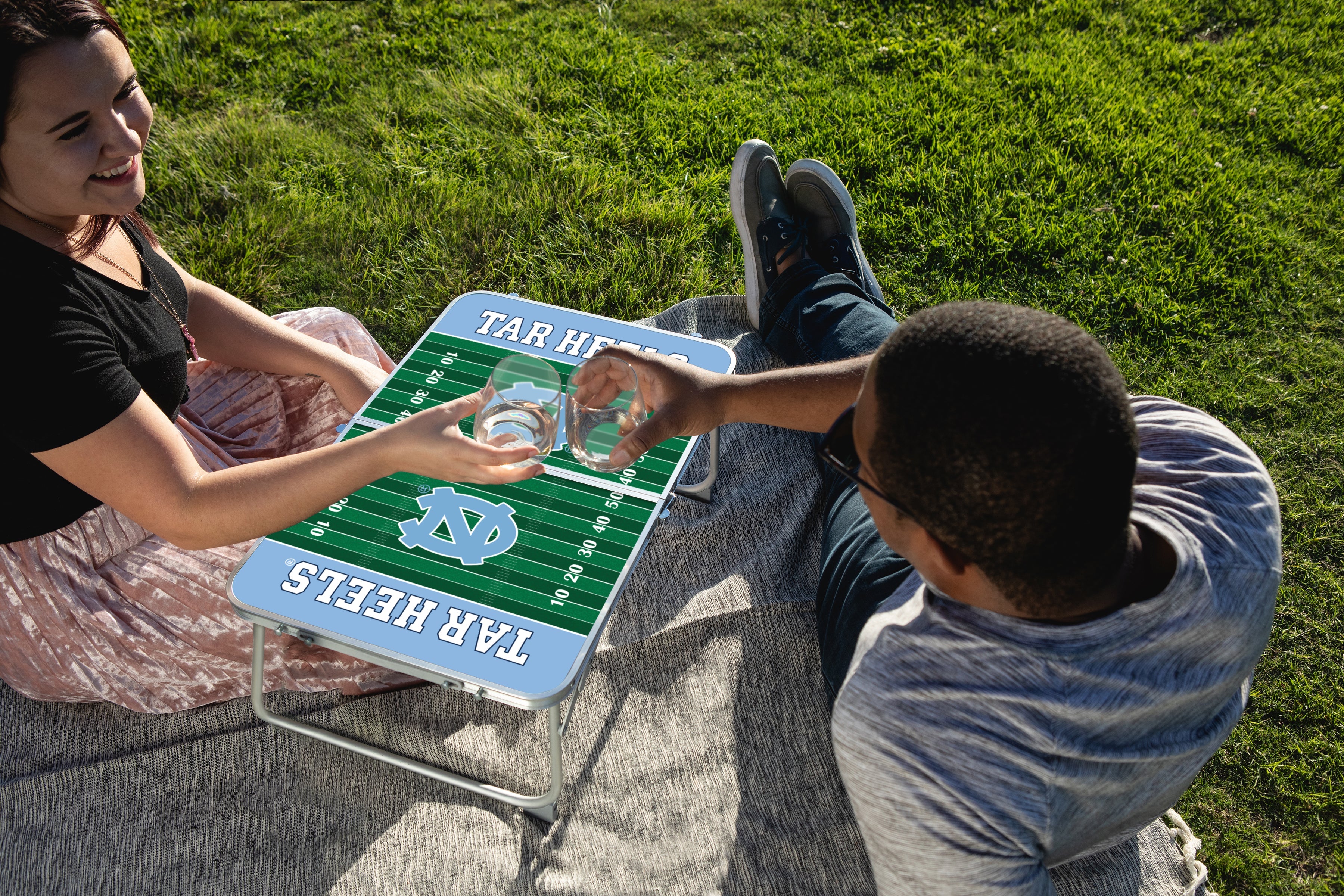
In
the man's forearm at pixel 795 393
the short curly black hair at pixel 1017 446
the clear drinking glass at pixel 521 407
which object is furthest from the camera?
the man's forearm at pixel 795 393

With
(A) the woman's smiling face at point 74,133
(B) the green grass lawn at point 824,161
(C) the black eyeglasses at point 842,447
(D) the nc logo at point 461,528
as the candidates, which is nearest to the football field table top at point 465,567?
(D) the nc logo at point 461,528

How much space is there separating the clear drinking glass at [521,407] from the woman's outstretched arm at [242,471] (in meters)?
0.09

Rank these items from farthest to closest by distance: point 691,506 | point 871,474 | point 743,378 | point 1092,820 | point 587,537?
point 691,506, point 743,378, point 587,537, point 1092,820, point 871,474

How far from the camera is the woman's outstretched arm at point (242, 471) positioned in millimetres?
2395

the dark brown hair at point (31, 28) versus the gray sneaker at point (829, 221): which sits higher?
the dark brown hair at point (31, 28)

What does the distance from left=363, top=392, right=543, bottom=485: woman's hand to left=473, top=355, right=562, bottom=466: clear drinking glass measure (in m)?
0.10

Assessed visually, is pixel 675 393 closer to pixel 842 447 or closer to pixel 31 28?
pixel 842 447

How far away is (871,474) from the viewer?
195 cm

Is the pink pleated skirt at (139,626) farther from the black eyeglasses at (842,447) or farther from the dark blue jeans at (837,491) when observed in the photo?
the black eyeglasses at (842,447)

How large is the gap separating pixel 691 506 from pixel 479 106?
3.03m

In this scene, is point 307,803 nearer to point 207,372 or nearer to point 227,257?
point 207,372

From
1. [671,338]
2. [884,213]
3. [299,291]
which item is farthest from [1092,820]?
[299,291]

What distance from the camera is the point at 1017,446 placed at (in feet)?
5.54

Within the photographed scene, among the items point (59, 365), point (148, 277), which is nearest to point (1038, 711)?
point (59, 365)
